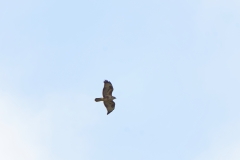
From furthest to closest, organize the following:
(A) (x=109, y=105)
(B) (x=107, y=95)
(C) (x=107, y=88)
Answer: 1. (A) (x=109, y=105)
2. (B) (x=107, y=95)
3. (C) (x=107, y=88)

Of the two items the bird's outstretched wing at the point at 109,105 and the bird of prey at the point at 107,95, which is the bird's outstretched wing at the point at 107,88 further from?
the bird's outstretched wing at the point at 109,105

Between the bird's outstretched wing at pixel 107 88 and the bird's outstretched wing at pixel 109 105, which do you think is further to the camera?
the bird's outstretched wing at pixel 109 105

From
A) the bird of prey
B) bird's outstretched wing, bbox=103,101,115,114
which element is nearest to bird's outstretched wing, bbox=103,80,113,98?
the bird of prey

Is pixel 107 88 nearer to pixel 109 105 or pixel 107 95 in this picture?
pixel 107 95

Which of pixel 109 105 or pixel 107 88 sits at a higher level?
pixel 107 88

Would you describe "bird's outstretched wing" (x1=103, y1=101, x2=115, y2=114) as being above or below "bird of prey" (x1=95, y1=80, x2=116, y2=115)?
below

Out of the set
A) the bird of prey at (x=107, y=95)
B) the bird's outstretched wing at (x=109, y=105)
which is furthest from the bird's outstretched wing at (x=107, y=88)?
the bird's outstretched wing at (x=109, y=105)

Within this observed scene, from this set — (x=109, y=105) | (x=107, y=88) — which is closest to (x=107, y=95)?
(x=107, y=88)

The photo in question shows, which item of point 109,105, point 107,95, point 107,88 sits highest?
point 107,88

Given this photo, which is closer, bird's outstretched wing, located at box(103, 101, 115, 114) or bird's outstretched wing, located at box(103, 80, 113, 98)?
bird's outstretched wing, located at box(103, 80, 113, 98)

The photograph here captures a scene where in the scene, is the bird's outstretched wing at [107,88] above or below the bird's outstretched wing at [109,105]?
above

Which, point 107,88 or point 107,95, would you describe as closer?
point 107,88

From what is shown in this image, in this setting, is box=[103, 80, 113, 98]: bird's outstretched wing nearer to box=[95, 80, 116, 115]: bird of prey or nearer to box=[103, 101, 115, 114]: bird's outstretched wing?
box=[95, 80, 116, 115]: bird of prey

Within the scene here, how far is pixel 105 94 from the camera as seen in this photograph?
9288cm
